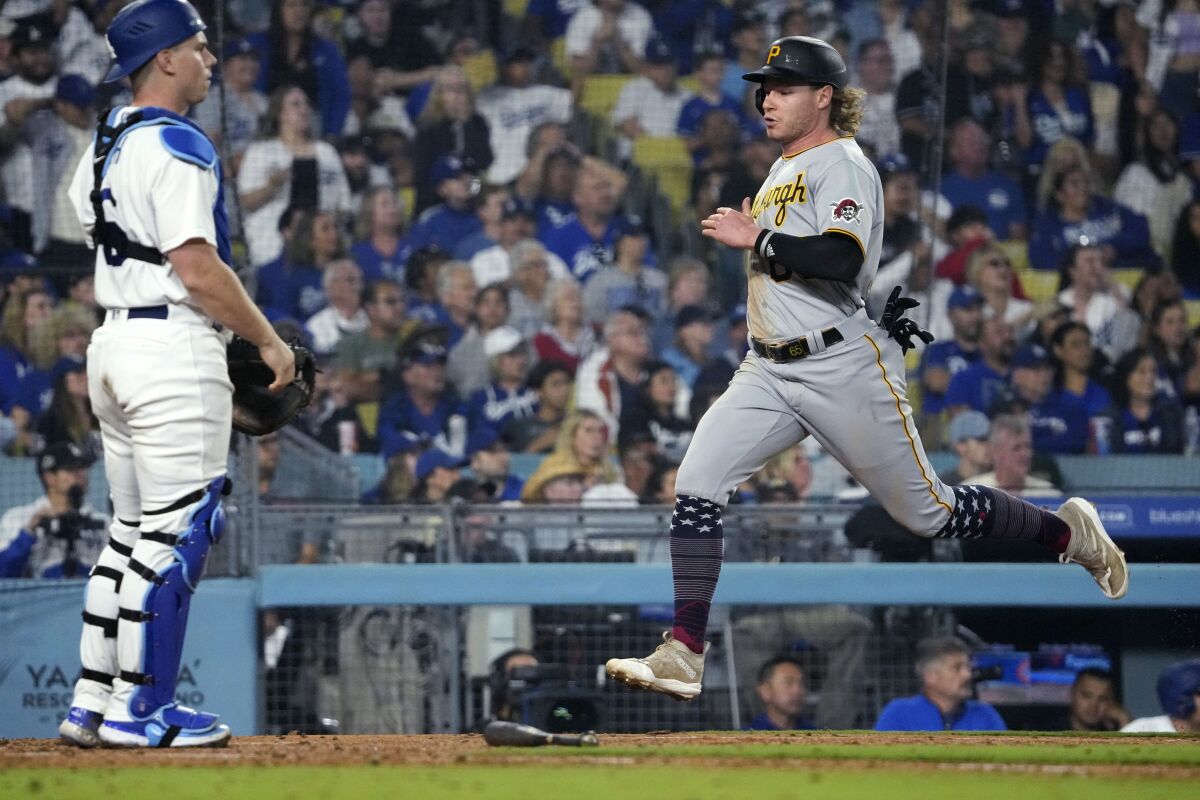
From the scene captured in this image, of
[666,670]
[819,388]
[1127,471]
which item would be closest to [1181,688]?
[1127,471]

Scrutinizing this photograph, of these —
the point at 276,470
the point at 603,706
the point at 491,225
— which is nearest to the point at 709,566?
the point at 603,706

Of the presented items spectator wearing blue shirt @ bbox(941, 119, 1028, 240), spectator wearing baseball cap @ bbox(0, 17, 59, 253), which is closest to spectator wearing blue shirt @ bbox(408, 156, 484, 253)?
spectator wearing baseball cap @ bbox(0, 17, 59, 253)

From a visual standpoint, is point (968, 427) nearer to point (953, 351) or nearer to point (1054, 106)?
point (953, 351)

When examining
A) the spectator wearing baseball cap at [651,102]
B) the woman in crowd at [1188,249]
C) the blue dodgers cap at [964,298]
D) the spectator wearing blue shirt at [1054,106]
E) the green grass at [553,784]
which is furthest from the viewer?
the spectator wearing blue shirt at [1054,106]

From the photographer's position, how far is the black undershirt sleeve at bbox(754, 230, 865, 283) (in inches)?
164

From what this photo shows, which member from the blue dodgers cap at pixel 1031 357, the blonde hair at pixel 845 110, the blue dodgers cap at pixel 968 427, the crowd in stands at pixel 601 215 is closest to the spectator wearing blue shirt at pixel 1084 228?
the crowd in stands at pixel 601 215

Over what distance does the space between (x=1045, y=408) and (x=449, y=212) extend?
12.0 ft

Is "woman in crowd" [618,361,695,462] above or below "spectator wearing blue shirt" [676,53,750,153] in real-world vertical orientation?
below

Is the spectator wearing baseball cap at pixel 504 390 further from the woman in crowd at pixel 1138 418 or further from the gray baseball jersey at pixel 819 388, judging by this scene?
the gray baseball jersey at pixel 819 388

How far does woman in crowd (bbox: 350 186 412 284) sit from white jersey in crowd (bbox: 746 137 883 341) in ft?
16.5

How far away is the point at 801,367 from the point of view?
435 cm

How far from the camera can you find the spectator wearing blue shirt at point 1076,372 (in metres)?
8.70

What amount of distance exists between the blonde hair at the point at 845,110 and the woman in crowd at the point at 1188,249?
5633 mm

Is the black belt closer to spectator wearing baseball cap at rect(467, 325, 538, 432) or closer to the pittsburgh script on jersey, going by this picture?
the pittsburgh script on jersey
